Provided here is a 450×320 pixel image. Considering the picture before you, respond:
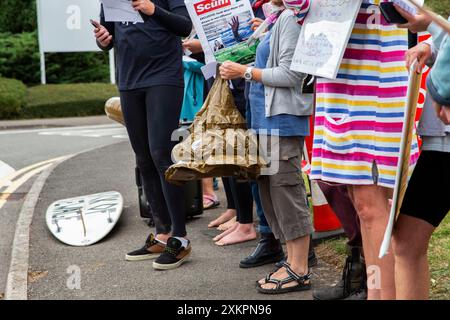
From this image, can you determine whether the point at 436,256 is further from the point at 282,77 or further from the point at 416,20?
the point at 416,20

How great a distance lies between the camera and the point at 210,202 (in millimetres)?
6848

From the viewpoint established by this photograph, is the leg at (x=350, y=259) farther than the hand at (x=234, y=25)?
No

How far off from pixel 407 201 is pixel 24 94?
2157 cm

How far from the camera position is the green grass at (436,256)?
3.98m

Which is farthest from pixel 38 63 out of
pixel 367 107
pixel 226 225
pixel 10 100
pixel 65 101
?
pixel 367 107

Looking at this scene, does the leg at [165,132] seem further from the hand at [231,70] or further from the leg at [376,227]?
the leg at [376,227]

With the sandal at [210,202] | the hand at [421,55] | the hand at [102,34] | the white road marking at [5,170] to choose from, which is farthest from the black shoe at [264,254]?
the white road marking at [5,170]

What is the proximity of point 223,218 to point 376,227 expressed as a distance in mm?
2831

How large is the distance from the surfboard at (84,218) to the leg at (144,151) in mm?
736

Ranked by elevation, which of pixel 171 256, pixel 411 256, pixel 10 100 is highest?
pixel 411 256

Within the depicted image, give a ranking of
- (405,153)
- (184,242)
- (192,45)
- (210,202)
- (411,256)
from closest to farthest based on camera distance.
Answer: (405,153)
(411,256)
(184,242)
(192,45)
(210,202)
